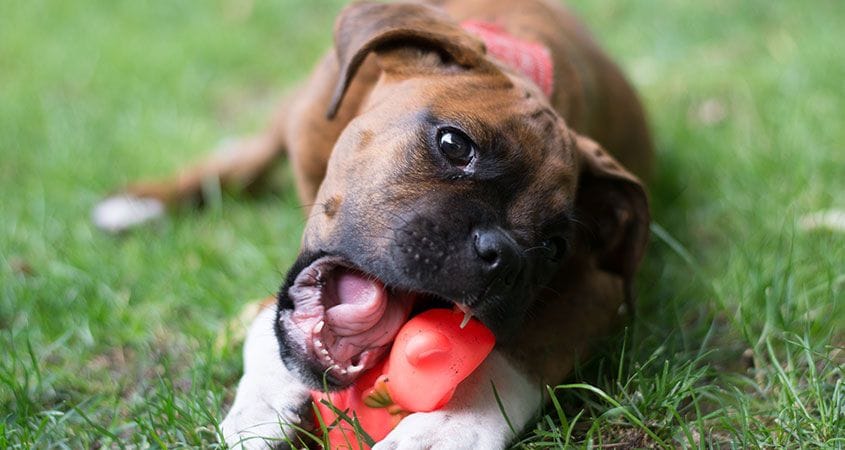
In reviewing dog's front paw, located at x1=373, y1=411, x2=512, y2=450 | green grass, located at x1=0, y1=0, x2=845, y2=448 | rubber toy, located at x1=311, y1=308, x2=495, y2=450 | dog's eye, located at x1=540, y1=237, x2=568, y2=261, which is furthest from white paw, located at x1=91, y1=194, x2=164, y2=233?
dog's front paw, located at x1=373, y1=411, x2=512, y2=450

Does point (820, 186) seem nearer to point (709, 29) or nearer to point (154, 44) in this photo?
point (709, 29)

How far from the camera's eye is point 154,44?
22.7 ft

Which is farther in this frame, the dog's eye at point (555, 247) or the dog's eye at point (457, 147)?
the dog's eye at point (555, 247)

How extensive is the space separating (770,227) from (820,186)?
1.73 ft

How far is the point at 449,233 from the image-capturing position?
2.76 m

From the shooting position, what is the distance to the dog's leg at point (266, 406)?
9.07 ft

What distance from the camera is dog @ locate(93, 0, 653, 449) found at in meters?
2.76

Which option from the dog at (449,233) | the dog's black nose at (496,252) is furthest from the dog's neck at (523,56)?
the dog's black nose at (496,252)

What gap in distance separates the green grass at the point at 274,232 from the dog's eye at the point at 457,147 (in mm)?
758

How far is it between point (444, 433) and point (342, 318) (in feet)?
1.39

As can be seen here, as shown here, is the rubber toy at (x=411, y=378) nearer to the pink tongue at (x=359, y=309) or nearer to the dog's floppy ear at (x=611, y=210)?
the pink tongue at (x=359, y=309)

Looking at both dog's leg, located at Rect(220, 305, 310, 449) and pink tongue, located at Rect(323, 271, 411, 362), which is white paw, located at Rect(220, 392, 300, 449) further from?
pink tongue, located at Rect(323, 271, 411, 362)

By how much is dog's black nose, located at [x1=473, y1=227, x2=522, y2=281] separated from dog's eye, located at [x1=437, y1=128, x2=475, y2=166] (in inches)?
10.2

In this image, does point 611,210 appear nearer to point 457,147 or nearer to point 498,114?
point 498,114
